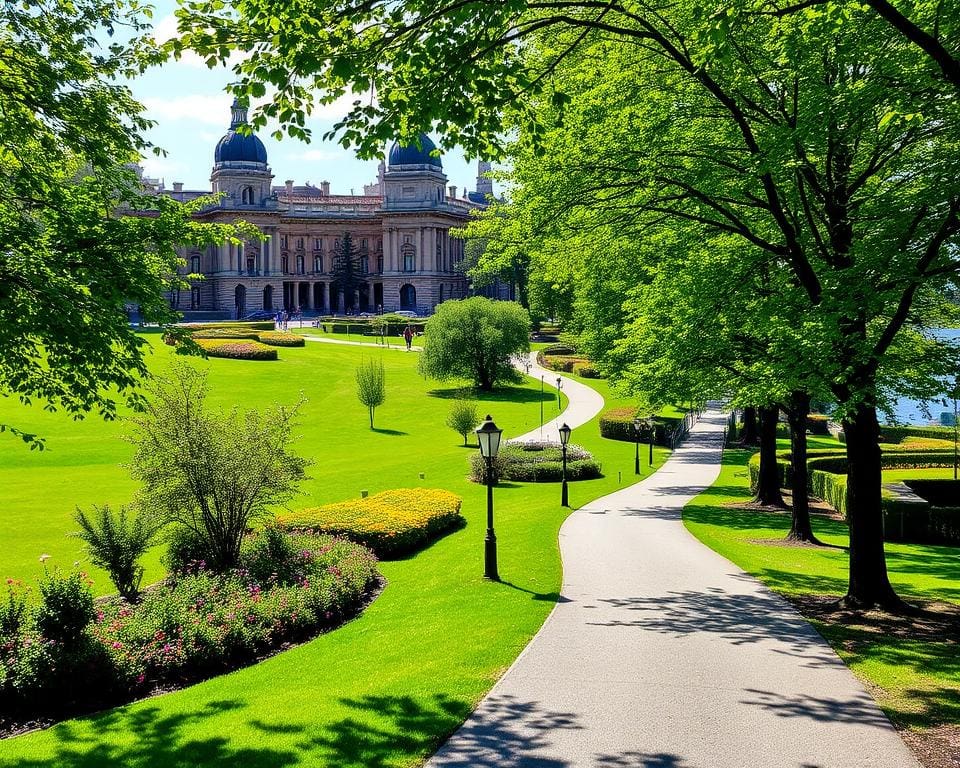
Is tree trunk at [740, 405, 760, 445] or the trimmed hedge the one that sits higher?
tree trunk at [740, 405, 760, 445]

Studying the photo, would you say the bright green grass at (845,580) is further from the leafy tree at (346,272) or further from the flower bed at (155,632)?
the leafy tree at (346,272)

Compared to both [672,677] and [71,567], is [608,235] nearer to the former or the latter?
[672,677]

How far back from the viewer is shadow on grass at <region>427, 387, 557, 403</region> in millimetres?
54125

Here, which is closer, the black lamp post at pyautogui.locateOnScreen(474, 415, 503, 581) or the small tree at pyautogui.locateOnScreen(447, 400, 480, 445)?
the black lamp post at pyautogui.locateOnScreen(474, 415, 503, 581)

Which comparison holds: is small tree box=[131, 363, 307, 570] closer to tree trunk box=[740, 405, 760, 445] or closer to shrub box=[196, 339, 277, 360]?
tree trunk box=[740, 405, 760, 445]

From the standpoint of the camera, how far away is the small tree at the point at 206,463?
17.0 meters

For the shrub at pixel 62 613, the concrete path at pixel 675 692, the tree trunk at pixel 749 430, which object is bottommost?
the concrete path at pixel 675 692

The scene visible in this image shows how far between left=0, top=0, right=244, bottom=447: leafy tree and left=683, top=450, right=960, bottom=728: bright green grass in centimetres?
989

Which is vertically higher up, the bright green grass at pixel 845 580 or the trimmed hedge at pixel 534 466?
the trimmed hedge at pixel 534 466

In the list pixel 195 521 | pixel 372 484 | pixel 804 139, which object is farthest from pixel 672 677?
pixel 372 484

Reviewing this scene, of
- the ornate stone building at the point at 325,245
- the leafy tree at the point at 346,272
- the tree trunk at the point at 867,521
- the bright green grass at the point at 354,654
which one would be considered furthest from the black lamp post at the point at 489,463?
the leafy tree at the point at 346,272

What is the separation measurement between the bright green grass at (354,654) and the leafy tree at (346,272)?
84711 millimetres

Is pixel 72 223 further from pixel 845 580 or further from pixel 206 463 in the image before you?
pixel 845 580

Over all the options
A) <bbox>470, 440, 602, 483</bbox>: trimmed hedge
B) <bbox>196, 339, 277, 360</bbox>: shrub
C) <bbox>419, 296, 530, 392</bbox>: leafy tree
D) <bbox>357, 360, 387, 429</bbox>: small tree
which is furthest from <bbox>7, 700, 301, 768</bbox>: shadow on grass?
<bbox>196, 339, 277, 360</bbox>: shrub
